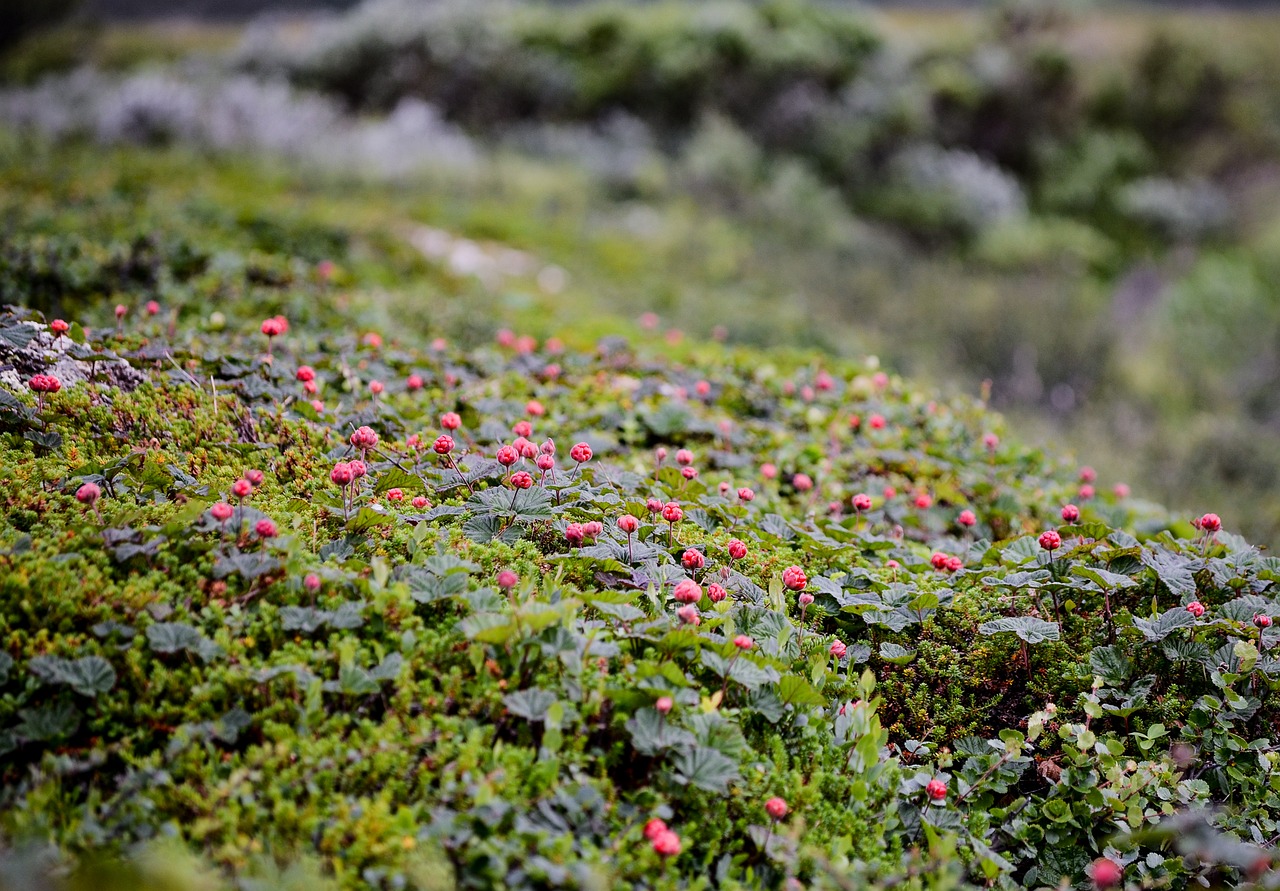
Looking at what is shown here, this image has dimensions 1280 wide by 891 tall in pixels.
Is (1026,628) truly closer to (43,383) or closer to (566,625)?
(566,625)

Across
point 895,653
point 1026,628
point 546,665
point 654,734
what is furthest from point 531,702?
point 1026,628

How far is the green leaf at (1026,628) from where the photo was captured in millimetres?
2139

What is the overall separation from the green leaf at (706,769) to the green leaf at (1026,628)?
0.90 metres

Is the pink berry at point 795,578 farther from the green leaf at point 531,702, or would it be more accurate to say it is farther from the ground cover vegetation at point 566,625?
the green leaf at point 531,702

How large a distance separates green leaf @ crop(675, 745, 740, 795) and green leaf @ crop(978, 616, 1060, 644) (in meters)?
0.90

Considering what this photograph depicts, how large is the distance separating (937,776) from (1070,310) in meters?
7.38

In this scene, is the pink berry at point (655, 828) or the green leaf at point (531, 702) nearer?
the pink berry at point (655, 828)

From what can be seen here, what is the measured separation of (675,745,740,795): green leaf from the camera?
66.1 inches

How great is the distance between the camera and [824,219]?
10.5m

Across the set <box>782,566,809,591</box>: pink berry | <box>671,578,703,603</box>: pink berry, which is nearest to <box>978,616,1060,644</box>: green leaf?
<box>782,566,809,591</box>: pink berry

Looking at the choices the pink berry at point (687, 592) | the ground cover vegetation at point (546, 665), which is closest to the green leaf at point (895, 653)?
the ground cover vegetation at point (546, 665)

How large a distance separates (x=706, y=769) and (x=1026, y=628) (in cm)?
102

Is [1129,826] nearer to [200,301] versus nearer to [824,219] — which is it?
[200,301]

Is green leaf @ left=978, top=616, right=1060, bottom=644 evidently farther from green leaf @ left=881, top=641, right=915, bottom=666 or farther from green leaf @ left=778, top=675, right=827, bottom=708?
green leaf @ left=778, top=675, right=827, bottom=708
